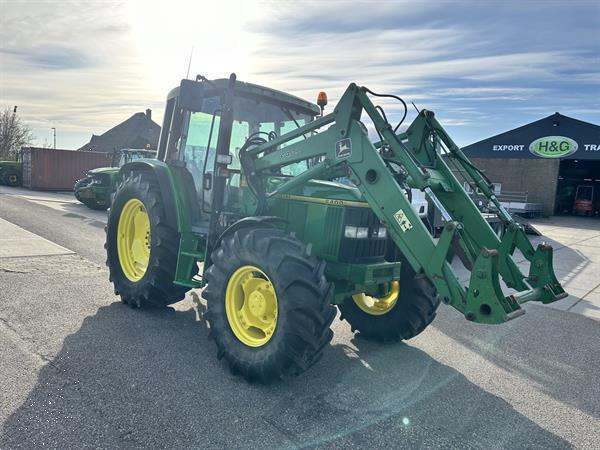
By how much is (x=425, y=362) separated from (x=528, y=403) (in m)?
0.94

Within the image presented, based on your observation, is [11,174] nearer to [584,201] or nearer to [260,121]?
[260,121]

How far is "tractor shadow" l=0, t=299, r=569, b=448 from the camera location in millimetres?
3031

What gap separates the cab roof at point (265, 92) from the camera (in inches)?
187

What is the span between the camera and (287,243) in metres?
3.73

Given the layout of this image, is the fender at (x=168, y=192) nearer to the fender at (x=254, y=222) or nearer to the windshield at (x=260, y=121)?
the windshield at (x=260, y=121)

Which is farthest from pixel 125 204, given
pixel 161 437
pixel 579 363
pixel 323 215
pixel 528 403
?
pixel 579 363

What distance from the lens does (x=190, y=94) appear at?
4352 millimetres

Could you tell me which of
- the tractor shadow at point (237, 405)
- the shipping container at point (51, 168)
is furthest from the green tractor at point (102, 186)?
the tractor shadow at point (237, 405)

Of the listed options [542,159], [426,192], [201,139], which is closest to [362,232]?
[426,192]

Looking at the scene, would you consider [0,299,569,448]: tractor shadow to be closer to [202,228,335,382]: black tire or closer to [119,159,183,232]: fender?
[202,228,335,382]: black tire

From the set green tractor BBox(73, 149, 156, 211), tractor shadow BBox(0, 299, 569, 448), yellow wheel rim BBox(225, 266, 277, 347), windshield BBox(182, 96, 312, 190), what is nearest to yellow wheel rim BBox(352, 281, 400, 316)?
tractor shadow BBox(0, 299, 569, 448)

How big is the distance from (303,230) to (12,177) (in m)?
26.8

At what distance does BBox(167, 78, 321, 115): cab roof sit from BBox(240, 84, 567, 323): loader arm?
61 centimetres

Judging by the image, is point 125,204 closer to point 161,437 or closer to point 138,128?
point 161,437
